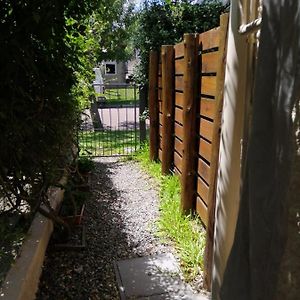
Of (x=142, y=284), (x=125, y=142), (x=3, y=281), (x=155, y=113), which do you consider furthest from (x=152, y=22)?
(x=3, y=281)

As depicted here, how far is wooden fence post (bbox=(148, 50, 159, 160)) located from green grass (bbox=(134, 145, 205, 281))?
4.09 ft

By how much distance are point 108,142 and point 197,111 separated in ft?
17.8

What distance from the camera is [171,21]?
230 inches

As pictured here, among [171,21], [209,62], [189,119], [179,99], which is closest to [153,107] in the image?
[171,21]

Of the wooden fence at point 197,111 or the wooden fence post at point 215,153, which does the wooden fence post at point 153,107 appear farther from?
the wooden fence post at point 215,153

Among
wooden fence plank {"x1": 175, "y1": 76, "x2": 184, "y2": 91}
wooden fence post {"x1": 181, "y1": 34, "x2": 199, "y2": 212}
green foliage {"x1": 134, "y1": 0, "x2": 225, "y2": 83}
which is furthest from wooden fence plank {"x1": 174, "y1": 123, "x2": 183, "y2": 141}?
green foliage {"x1": 134, "y1": 0, "x2": 225, "y2": 83}

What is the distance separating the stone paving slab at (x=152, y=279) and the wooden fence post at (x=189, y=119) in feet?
2.24

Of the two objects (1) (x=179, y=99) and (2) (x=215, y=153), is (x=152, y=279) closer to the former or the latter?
(2) (x=215, y=153)

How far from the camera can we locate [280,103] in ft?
3.05

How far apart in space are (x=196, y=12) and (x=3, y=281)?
480cm

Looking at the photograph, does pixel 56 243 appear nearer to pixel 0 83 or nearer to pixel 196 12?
pixel 0 83

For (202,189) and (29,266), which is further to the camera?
(202,189)

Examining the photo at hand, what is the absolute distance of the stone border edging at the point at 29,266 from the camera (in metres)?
1.98

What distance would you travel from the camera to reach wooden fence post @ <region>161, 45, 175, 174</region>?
4590mm
